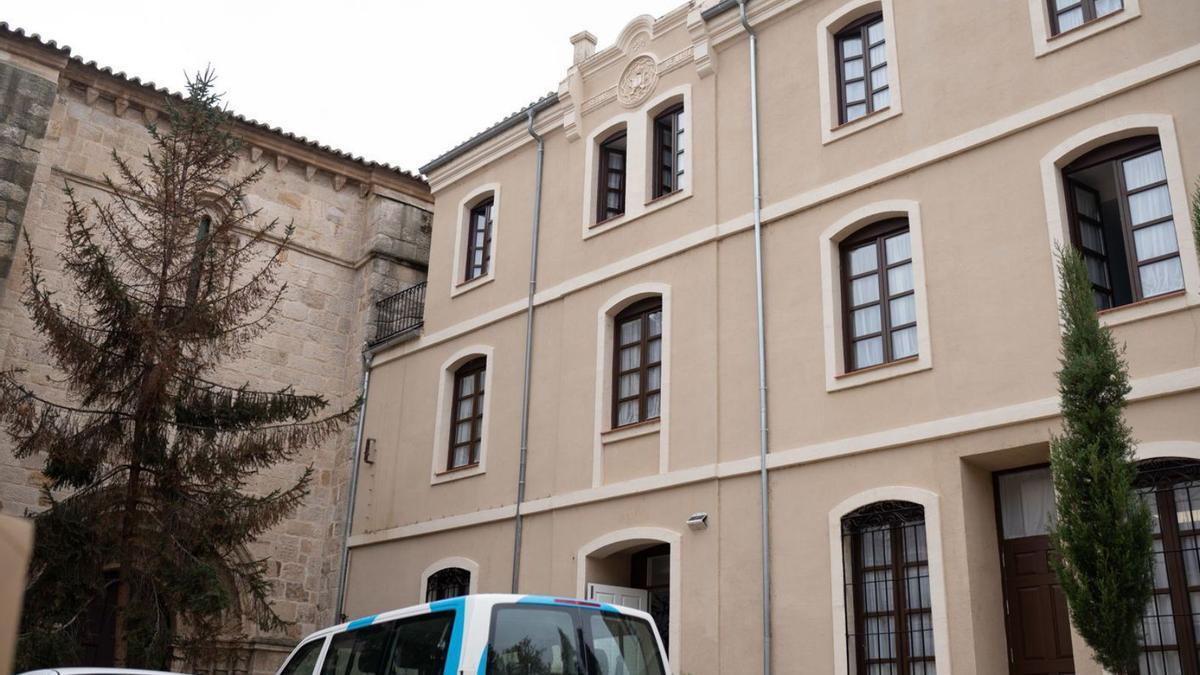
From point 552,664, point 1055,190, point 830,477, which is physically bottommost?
point 552,664

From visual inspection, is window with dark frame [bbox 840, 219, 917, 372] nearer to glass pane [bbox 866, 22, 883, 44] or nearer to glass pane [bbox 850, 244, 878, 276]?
glass pane [bbox 850, 244, 878, 276]

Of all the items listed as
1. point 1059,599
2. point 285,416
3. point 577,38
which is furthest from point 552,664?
point 577,38

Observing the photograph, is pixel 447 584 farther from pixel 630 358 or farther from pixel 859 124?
pixel 859 124

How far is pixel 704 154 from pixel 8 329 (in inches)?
429

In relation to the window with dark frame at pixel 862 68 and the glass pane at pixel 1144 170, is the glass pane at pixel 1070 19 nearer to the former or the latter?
the glass pane at pixel 1144 170

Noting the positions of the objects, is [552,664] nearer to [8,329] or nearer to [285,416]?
[285,416]

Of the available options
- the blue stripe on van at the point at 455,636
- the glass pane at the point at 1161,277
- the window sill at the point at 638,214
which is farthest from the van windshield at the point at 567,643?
the window sill at the point at 638,214

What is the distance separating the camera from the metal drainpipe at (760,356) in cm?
1280

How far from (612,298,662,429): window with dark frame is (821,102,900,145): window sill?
326 centimetres

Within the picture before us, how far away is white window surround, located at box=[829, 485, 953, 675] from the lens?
11.3 metres

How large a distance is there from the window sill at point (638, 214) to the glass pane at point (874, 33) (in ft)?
9.94

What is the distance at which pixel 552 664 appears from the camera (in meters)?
7.56

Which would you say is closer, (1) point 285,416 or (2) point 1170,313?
(2) point 1170,313

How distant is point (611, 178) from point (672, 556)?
628cm
